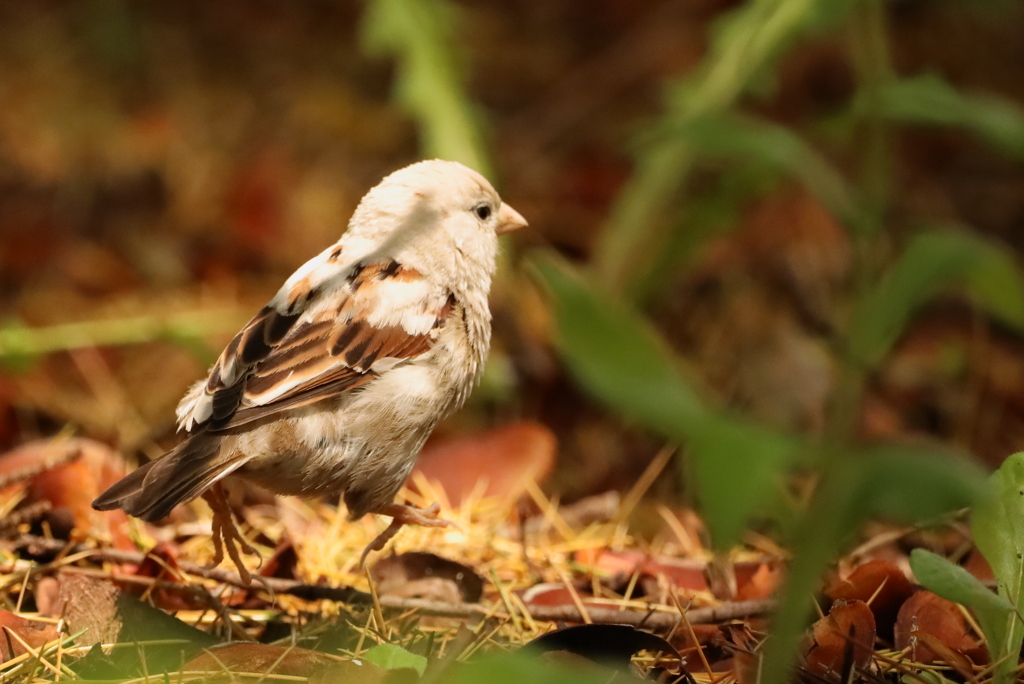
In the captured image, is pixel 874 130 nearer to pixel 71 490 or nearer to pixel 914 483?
pixel 914 483

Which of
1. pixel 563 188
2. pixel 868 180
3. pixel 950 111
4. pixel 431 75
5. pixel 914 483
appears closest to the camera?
pixel 914 483

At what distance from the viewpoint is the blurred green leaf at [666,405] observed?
1.44m

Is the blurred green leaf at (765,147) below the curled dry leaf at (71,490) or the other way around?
the other way around

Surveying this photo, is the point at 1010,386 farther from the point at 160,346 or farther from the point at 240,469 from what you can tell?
the point at 160,346

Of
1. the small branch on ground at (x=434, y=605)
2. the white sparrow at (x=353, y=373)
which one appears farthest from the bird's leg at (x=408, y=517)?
the small branch on ground at (x=434, y=605)

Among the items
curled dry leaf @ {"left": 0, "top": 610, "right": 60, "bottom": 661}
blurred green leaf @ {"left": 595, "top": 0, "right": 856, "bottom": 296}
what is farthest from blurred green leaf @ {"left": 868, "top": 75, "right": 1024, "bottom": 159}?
curled dry leaf @ {"left": 0, "top": 610, "right": 60, "bottom": 661}

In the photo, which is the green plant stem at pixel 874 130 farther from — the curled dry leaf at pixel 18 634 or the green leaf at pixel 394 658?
the curled dry leaf at pixel 18 634

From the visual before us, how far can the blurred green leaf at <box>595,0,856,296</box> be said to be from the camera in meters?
4.21

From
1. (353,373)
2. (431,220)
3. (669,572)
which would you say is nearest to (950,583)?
(669,572)

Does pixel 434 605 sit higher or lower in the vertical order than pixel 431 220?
lower

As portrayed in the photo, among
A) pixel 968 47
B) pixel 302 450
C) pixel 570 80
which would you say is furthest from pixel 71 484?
pixel 968 47

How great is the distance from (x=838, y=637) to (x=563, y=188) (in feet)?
15.5

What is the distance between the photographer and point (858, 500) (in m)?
1.55

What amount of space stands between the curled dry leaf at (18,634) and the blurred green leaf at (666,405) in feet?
5.83
